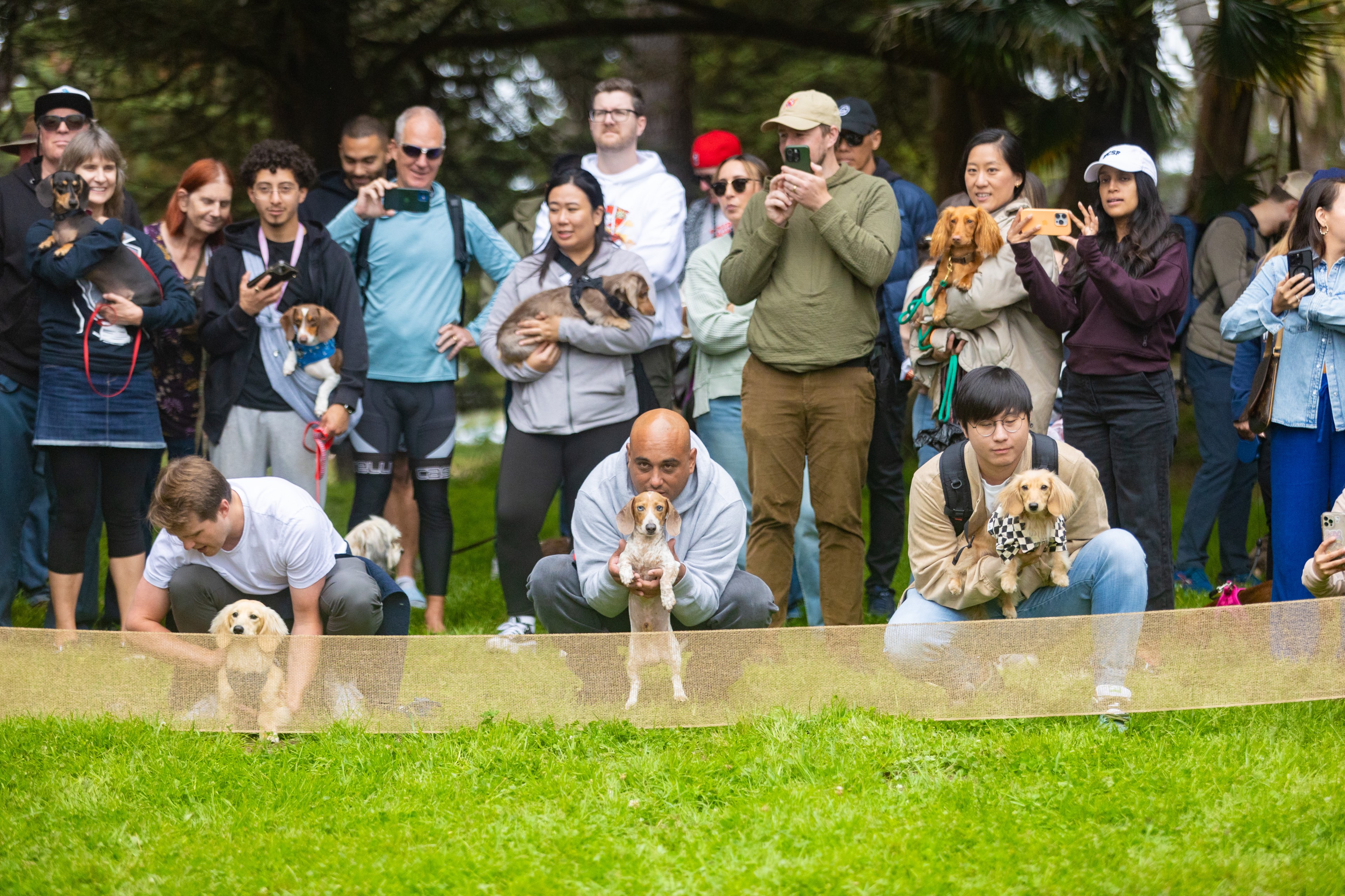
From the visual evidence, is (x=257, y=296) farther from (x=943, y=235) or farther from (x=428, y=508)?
(x=943, y=235)

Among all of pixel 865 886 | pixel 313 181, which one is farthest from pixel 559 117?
pixel 865 886

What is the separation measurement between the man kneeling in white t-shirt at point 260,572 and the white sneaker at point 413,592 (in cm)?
155

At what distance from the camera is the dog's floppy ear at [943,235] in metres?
4.97

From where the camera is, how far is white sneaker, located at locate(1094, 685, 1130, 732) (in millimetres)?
4020

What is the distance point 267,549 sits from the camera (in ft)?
14.1

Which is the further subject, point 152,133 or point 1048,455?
point 152,133

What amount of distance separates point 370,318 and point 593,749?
2.67 m

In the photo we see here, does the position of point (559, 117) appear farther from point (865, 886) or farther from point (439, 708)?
point (865, 886)

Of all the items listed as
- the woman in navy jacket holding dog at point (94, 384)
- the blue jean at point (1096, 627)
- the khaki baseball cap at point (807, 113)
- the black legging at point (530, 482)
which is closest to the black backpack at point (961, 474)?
the blue jean at point (1096, 627)

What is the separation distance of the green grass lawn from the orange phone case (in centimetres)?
186

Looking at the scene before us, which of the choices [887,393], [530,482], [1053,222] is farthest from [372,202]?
[1053,222]

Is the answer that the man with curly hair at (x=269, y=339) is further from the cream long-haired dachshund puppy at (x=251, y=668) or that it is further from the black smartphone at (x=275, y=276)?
the cream long-haired dachshund puppy at (x=251, y=668)

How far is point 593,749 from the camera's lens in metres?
3.99

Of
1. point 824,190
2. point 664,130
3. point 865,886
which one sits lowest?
point 865,886
